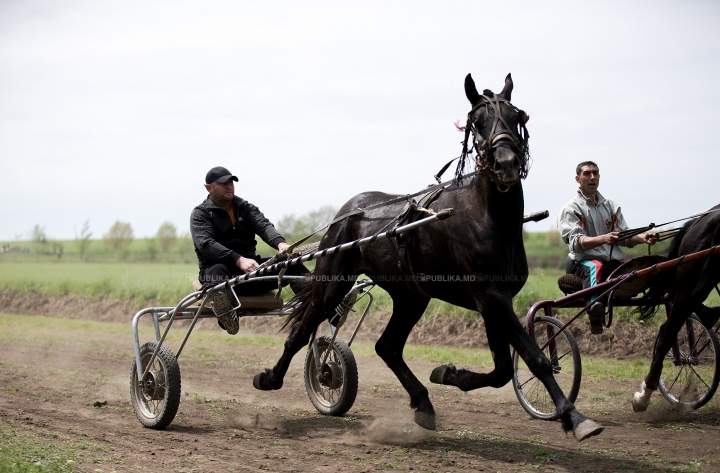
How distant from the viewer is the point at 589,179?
7055 millimetres

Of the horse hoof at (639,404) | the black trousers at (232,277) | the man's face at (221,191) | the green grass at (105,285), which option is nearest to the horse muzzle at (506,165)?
the black trousers at (232,277)

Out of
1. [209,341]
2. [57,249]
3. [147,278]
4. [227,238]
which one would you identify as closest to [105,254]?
[57,249]

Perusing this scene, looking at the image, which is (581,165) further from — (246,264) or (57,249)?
(57,249)

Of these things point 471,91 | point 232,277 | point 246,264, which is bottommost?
point 232,277

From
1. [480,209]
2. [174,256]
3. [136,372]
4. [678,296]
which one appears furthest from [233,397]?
[174,256]

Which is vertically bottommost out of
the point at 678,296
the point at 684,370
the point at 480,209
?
the point at 684,370

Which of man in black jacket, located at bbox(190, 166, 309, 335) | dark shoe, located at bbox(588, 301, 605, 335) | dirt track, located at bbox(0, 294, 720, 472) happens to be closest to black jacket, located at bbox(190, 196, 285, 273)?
man in black jacket, located at bbox(190, 166, 309, 335)

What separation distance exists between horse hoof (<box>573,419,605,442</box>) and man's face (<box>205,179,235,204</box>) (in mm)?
3689

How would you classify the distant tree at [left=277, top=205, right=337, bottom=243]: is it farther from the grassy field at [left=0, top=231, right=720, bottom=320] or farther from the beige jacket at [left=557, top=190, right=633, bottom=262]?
the beige jacket at [left=557, top=190, right=633, bottom=262]

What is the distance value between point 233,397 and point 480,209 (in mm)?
3839

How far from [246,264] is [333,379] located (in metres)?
1.30

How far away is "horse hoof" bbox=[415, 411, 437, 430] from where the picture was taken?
579 cm

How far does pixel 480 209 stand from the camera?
5102 mm

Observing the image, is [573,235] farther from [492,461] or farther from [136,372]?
[136,372]
